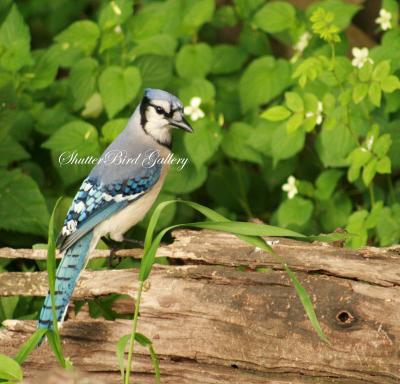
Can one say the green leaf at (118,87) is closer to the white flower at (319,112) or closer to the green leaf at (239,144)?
the green leaf at (239,144)

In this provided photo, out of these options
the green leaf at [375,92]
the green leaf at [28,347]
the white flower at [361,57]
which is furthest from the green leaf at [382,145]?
the green leaf at [28,347]

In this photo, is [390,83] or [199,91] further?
[199,91]

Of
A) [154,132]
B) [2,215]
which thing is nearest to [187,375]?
[154,132]

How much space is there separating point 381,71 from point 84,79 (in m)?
1.06

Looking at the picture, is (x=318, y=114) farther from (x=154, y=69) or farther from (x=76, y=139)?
(x=76, y=139)

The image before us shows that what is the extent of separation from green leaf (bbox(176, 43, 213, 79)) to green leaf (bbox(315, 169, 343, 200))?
567 millimetres

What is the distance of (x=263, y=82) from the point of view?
3.30m

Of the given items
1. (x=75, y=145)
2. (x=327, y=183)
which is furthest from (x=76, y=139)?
(x=327, y=183)

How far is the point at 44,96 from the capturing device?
3.64 m

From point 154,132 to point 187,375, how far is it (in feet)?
2.23

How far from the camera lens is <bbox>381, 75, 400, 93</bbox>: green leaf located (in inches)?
111

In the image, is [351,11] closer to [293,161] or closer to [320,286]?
[293,161]

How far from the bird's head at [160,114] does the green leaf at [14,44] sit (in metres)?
0.86

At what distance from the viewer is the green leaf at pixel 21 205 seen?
3.06m
